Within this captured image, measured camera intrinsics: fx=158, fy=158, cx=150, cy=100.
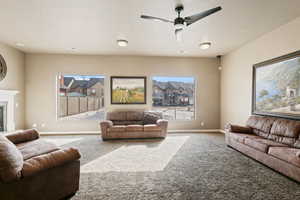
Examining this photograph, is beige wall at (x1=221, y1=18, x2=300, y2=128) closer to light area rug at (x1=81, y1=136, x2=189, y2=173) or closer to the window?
the window

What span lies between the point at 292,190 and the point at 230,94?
374 cm

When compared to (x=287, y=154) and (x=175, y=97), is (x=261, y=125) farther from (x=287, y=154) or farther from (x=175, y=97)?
(x=175, y=97)

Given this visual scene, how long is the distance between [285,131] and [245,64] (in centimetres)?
238

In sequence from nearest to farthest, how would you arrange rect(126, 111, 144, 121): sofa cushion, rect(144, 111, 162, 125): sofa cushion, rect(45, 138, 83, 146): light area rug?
rect(45, 138, 83, 146): light area rug
rect(144, 111, 162, 125): sofa cushion
rect(126, 111, 144, 121): sofa cushion

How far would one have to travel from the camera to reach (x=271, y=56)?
12.5ft

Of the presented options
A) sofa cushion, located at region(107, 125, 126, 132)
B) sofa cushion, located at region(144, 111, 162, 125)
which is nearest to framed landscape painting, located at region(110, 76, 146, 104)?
sofa cushion, located at region(144, 111, 162, 125)

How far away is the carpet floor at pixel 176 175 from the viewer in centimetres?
208

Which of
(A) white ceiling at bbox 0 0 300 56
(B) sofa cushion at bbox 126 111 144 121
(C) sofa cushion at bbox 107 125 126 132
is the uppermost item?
(A) white ceiling at bbox 0 0 300 56

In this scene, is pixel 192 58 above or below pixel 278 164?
above

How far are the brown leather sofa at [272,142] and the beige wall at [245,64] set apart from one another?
0.95 meters

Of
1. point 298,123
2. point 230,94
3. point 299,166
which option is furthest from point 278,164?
point 230,94

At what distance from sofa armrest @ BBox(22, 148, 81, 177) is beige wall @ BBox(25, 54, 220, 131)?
3.91 metres

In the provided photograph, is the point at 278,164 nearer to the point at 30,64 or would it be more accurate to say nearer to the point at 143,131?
the point at 143,131

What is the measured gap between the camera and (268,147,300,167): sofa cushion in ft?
7.74
